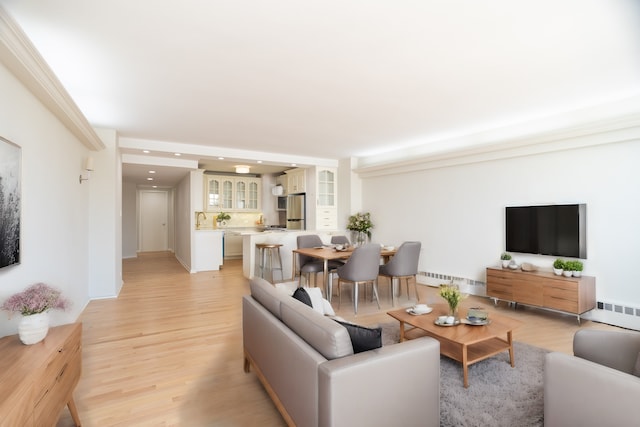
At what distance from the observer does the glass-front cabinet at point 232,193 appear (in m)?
8.98

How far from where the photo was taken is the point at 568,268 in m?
3.85

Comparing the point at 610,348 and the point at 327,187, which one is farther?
the point at 327,187

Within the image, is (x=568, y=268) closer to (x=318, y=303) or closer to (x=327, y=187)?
(x=318, y=303)

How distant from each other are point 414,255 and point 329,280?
1295 millimetres

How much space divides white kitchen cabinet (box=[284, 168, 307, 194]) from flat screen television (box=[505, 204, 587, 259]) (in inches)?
180

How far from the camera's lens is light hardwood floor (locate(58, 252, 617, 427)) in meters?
2.12

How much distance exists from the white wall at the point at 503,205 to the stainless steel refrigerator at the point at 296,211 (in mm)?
1605

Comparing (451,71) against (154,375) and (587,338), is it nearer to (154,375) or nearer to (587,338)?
(587,338)

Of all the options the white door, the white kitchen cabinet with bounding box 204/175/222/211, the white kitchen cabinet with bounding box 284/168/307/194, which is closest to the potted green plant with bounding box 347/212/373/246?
the white kitchen cabinet with bounding box 284/168/307/194

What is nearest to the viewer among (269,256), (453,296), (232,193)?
(453,296)

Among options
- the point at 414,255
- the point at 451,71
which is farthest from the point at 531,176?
the point at 451,71

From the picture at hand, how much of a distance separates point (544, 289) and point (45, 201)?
5326 millimetres

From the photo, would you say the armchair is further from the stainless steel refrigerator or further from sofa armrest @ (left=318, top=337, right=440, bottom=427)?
the stainless steel refrigerator

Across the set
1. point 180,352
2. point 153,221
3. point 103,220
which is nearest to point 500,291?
point 180,352
